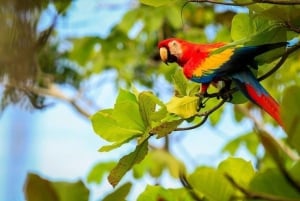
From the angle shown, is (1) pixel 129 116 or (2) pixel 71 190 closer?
(2) pixel 71 190

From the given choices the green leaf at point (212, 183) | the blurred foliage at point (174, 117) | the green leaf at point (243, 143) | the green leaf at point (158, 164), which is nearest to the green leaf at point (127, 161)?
the blurred foliage at point (174, 117)

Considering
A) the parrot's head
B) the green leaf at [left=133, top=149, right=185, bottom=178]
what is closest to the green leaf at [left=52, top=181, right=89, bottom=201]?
the parrot's head

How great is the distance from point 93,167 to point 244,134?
13.8 inches

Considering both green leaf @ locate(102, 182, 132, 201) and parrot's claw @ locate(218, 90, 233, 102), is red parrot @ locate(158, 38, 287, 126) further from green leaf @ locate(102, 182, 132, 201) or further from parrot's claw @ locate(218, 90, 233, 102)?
green leaf @ locate(102, 182, 132, 201)

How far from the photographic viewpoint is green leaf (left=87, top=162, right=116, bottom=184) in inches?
59.6

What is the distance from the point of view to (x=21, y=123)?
1.99 feet

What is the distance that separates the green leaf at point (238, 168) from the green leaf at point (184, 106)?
37 mm

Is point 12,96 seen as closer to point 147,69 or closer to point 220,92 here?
point 220,92

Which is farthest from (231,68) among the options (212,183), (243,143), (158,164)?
(243,143)

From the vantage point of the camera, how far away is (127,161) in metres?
0.40

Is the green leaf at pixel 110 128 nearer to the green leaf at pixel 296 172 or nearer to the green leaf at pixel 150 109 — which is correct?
the green leaf at pixel 150 109

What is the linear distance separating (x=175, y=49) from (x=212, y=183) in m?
0.21

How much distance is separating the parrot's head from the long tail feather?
9 centimetres

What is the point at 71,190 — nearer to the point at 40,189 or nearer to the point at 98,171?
the point at 40,189
